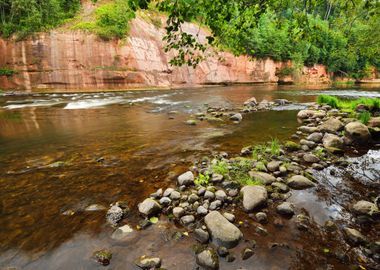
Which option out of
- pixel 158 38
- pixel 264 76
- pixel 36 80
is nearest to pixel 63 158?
pixel 36 80

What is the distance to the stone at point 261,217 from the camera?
3084mm

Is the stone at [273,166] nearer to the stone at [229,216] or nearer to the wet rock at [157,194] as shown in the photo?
the stone at [229,216]

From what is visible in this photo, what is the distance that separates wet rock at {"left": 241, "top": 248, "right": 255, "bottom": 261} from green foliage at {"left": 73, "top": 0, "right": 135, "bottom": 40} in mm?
28858

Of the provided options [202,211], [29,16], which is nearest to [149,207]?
[202,211]

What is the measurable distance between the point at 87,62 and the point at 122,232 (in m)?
26.8

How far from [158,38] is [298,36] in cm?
3106

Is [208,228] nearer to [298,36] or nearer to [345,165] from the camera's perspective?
[298,36]

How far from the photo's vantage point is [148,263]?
2.43m

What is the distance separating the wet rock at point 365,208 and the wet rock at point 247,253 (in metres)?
1.68

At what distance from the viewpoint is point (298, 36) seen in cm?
347

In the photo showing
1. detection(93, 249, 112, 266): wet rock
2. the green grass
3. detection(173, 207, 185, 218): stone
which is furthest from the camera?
the green grass

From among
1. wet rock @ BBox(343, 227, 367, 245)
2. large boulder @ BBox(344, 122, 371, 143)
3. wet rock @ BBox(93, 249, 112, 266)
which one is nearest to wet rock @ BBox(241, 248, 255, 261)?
wet rock @ BBox(343, 227, 367, 245)

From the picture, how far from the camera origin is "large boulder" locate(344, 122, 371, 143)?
6.21m

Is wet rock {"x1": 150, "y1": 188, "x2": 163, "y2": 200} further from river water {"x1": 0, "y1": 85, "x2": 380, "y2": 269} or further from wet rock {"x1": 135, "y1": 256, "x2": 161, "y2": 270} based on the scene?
wet rock {"x1": 135, "y1": 256, "x2": 161, "y2": 270}
